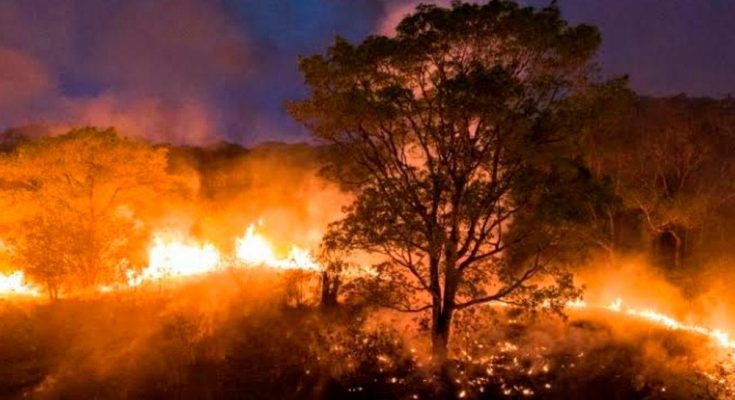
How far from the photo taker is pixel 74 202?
23625 mm

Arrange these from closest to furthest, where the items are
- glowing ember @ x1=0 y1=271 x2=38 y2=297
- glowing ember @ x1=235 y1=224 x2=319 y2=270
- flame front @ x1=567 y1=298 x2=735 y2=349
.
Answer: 1. flame front @ x1=567 y1=298 x2=735 y2=349
2. glowing ember @ x1=0 y1=271 x2=38 y2=297
3. glowing ember @ x1=235 y1=224 x2=319 y2=270

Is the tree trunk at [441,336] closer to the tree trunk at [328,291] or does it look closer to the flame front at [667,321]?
the tree trunk at [328,291]

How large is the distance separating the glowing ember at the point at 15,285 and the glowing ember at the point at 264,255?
A: 6836 mm

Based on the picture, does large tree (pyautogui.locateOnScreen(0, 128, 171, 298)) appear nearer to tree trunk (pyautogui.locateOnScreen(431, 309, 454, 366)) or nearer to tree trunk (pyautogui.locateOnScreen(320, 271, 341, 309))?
tree trunk (pyautogui.locateOnScreen(320, 271, 341, 309))

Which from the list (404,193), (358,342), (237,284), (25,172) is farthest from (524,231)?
(25,172)

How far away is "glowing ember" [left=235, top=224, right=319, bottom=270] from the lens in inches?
902

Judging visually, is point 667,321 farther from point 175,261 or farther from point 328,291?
point 175,261

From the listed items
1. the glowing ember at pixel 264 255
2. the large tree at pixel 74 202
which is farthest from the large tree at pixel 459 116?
the large tree at pixel 74 202

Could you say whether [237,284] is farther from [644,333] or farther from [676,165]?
[676,165]

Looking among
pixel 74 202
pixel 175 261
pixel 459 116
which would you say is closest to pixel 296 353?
pixel 459 116

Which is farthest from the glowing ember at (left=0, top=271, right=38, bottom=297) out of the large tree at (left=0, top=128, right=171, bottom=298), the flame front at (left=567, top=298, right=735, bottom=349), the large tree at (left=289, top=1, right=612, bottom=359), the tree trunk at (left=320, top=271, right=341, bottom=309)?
the flame front at (left=567, top=298, right=735, bottom=349)

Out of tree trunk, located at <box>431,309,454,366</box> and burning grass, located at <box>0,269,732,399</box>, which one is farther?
tree trunk, located at <box>431,309,454,366</box>

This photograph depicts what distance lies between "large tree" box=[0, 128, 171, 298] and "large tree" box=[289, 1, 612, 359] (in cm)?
1053

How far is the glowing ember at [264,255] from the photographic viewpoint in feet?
75.2
